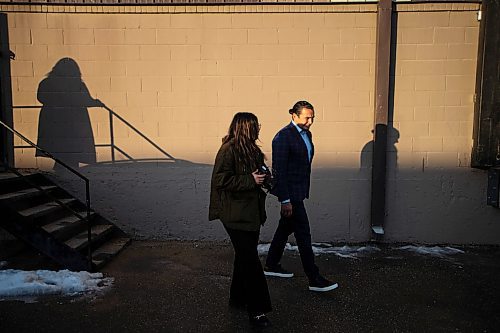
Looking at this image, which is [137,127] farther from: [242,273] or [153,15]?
[242,273]

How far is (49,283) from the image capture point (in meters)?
3.96

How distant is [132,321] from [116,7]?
12.8 ft

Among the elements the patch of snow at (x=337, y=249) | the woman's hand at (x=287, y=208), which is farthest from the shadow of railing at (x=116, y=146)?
the woman's hand at (x=287, y=208)

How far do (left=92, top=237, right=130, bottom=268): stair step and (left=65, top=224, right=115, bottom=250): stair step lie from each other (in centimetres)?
14

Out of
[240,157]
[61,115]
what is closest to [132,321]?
[240,157]

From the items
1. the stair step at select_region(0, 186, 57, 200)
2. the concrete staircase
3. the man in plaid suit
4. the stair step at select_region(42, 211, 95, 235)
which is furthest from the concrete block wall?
the man in plaid suit

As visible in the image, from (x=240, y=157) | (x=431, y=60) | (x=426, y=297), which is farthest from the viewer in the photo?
(x=431, y=60)

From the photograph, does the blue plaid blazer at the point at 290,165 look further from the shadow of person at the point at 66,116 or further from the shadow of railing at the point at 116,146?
the shadow of person at the point at 66,116

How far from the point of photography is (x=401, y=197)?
540cm

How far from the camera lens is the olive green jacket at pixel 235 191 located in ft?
10.1

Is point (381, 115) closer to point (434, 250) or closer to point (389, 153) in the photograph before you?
point (389, 153)

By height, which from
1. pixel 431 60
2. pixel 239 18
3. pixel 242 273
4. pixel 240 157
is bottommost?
pixel 242 273

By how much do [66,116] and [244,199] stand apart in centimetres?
343

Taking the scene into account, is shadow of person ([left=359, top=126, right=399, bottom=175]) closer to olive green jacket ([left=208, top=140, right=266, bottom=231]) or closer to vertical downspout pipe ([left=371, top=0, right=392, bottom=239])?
vertical downspout pipe ([left=371, top=0, right=392, bottom=239])
